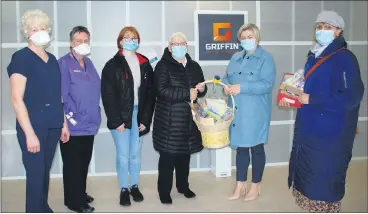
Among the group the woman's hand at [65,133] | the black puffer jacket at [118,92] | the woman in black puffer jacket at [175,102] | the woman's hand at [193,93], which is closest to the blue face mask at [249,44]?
the woman in black puffer jacket at [175,102]

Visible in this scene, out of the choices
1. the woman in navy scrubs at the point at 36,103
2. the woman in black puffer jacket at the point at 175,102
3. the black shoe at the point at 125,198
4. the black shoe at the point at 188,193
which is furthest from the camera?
the black shoe at the point at 188,193

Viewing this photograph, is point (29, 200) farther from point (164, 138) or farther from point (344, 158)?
point (344, 158)

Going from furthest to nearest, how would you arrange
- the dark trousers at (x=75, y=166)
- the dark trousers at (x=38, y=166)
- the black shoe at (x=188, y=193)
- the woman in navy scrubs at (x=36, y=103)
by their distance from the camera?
the black shoe at (x=188, y=193), the dark trousers at (x=75, y=166), the dark trousers at (x=38, y=166), the woman in navy scrubs at (x=36, y=103)

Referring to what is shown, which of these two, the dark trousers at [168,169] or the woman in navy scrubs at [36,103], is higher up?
the woman in navy scrubs at [36,103]

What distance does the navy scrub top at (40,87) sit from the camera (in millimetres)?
2480

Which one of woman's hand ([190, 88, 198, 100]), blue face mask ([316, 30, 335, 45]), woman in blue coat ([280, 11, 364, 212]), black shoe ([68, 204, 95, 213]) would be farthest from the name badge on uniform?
blue face mask ([316, 30, 335, 45])

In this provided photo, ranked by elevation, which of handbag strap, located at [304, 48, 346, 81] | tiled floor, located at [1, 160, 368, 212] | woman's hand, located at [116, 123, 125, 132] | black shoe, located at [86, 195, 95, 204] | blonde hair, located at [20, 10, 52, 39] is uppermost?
blonde hair, located at [20, 10, 52, 39]

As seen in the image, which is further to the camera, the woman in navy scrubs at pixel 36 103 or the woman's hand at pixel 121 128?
the woman's hand at pixel 121 128

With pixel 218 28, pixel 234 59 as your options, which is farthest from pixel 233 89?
pixel 218 28

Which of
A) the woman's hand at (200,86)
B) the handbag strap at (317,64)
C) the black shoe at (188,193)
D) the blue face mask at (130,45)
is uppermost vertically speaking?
the blue face mask at (130,45)

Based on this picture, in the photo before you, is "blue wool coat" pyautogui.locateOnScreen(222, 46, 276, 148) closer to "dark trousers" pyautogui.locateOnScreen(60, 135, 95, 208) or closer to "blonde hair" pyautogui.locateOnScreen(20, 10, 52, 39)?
"dark trousers" pyautogui.locateOnScreen(60, 135, 95, 208)

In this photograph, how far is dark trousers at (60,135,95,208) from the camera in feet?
10.3

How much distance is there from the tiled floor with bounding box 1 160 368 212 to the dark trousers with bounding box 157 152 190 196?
18cm

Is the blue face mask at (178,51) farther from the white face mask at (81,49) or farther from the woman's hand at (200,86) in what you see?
the white face mask at (81,49)
